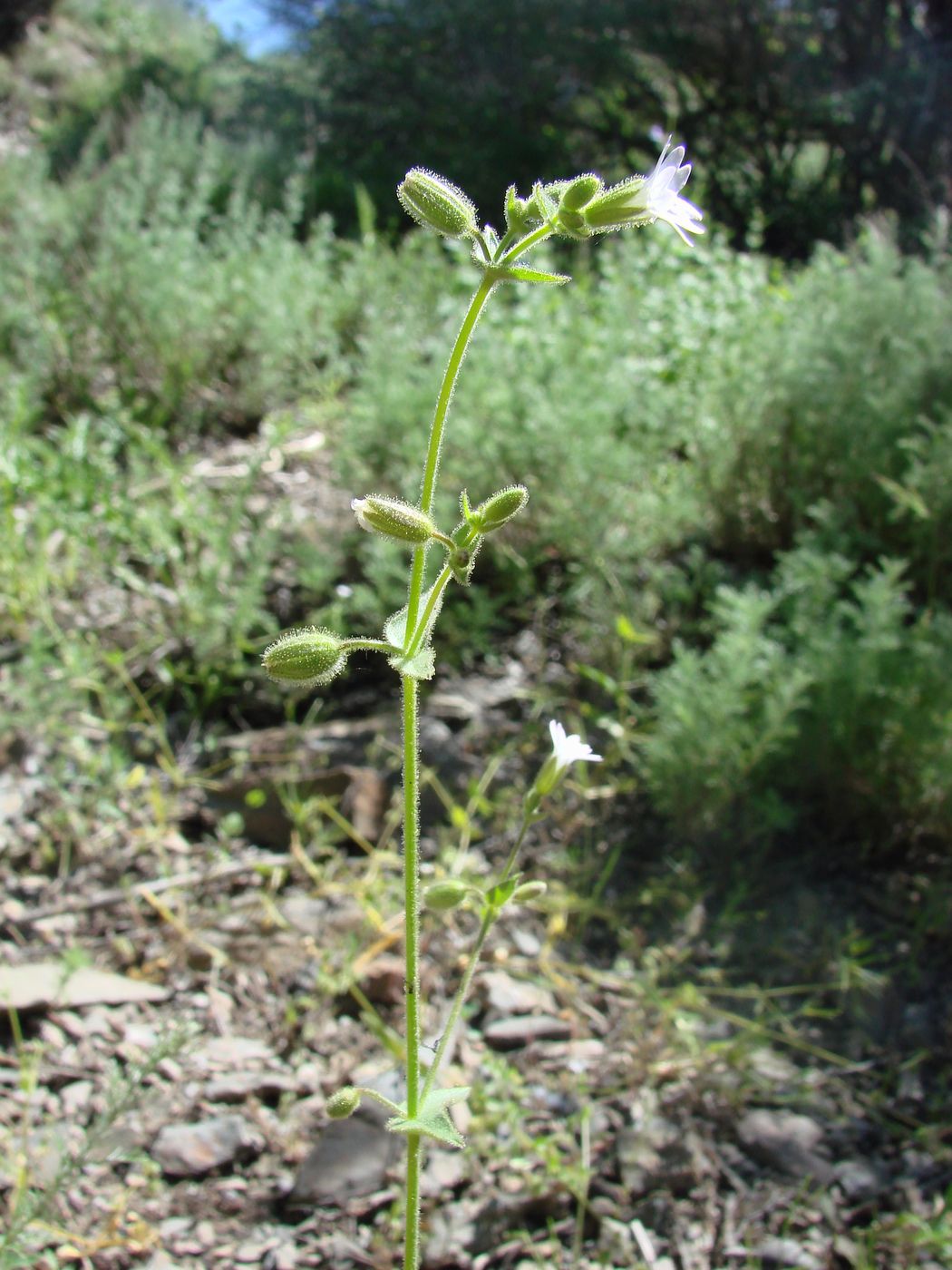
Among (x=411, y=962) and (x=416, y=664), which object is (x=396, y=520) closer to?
(x=416, y=664)

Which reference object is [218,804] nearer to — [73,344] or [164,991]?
[164,991]

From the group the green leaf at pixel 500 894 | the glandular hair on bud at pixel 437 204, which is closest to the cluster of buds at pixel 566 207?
the glandular hair on bud at pixel 437 204

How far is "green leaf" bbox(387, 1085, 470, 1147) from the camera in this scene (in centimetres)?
114

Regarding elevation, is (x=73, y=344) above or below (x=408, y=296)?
below

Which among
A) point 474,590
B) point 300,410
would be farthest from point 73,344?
point 474,590

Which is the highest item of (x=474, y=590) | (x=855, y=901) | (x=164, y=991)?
(x=474, y=590)

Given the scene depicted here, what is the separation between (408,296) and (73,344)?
128 cm

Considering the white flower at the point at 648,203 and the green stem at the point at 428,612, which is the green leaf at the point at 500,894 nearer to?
the green stem at the point at 428,612

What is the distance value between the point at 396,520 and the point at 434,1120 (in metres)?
0.68

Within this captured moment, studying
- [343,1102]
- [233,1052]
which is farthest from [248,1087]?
[343,1102]

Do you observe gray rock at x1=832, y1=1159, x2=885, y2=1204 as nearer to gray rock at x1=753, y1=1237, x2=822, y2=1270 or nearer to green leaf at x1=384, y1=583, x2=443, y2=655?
gray rock at x1=753, y1=1237, x2=822, y2=1270

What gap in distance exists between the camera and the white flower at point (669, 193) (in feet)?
3.86

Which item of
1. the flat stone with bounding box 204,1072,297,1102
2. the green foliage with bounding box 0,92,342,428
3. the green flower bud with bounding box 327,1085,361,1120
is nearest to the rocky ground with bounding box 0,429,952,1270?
the flat stone with bounding box 204,1072,297,1102

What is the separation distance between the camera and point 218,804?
2.46 m
